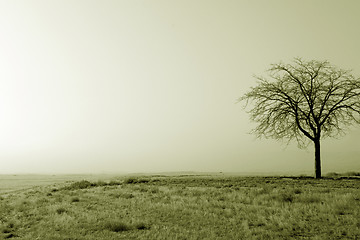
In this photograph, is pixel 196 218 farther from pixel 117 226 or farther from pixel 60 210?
pixel 60 210

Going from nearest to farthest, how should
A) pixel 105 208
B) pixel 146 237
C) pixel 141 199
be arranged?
pixel 146 237
pixel 105 208
pixel 141 199

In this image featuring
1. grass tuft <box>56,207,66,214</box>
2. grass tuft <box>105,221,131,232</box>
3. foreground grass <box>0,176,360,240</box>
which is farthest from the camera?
grass tuft <box>56,207,66,214</box>

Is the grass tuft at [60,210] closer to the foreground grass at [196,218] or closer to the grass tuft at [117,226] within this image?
the foreground grass at [196,218]

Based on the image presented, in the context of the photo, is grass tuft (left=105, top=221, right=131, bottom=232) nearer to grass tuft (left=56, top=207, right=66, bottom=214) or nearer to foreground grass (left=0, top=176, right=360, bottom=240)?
foreground grass (left=0, top=176, right=360, bottom=240)

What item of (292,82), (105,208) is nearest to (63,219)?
(105,208)

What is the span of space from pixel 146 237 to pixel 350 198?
9085 millimetres

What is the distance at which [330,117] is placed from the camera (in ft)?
74.8

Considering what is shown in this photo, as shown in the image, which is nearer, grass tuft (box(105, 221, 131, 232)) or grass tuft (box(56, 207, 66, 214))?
grass tuft (box(105, 221, 131, 232))

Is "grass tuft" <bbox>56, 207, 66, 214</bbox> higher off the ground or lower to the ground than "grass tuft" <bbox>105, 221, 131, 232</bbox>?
lower

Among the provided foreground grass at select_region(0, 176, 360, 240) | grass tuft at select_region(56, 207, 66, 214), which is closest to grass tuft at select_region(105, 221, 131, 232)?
foreground grass at select_region(0, 176, 360, 240)

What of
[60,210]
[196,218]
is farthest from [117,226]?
[60,210]

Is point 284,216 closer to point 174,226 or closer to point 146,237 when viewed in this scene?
point 174,226

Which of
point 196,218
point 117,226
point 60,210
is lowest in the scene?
point 60,210

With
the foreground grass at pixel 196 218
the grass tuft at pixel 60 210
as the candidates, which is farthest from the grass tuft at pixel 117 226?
the grass tuft at pixel 60 210
